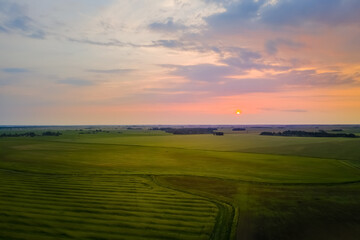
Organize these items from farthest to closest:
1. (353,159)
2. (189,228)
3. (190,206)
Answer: (353,159), (190,206), (189,228)

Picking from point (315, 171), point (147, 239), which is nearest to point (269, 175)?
point (315, 171)

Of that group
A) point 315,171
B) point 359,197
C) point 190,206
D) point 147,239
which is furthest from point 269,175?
point 147,239

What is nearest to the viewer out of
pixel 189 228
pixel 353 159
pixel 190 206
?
pixel 189 228

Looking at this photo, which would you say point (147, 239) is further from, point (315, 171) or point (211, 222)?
point (315, 171)

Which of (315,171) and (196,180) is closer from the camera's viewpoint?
(196,180)

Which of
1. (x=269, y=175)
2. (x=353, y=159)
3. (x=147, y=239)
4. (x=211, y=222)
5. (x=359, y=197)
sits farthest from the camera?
(x=353, y=159)

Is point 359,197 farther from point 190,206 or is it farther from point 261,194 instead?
point 190,206

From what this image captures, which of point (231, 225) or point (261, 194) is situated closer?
point (231, 225)

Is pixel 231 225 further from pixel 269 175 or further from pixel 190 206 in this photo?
pixel 269 175

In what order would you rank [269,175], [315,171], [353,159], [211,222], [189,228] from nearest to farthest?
[189,228], [211,222], [269,175], [315,171], [353,159]
